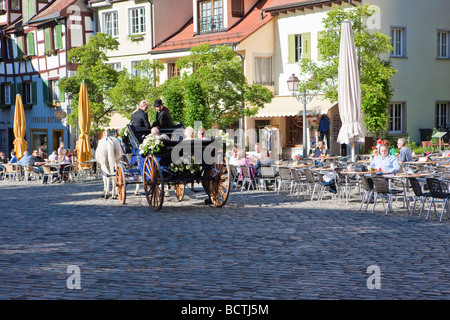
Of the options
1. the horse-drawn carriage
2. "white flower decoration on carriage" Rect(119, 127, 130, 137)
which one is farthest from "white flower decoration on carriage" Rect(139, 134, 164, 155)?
"white flower decoration on carriage" Rect(119, 127, 130, 137)

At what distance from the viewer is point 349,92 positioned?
16562 mm

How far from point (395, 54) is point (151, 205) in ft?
64.2

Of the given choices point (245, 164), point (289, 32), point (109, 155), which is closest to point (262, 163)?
point (245, 164)

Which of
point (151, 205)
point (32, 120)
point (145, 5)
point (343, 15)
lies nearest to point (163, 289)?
point (151, 205)

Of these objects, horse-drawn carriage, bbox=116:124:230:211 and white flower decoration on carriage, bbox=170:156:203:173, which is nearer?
horse-drawn carriage, bbox=116:124:230:211

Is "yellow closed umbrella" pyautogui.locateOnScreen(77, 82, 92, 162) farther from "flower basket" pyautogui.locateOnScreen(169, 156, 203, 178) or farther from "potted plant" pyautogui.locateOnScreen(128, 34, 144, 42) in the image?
"potted plant" pyautogui.locateOnScreen(128, 34, 144, 42)

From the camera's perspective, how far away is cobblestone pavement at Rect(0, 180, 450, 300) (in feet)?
23.4

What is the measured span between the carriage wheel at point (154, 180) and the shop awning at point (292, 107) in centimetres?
1491

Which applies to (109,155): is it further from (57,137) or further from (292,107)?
(57,137)

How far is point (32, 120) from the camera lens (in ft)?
151

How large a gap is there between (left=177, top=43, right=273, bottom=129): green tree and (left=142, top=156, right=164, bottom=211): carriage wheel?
1351 cm

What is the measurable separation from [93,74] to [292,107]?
9.38 metres

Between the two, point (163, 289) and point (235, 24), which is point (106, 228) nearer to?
point (163, 289)

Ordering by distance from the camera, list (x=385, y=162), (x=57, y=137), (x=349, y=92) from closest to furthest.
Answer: (x=385, y=162)
(x=349, y=92)
(x=57, y=137)
